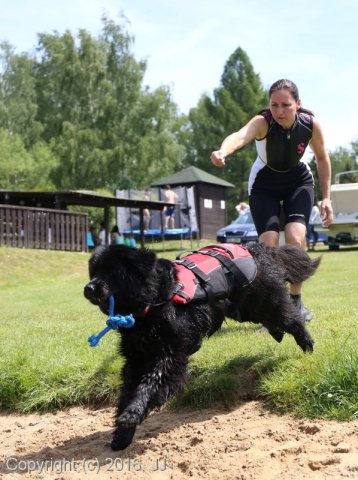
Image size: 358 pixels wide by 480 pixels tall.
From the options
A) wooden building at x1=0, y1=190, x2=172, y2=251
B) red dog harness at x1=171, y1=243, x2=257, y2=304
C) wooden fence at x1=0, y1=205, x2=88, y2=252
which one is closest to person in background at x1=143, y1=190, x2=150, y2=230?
wooden building at x1=0, y1=190, x2=172, y2=251

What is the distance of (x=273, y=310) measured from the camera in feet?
16.1

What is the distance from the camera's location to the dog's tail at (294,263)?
519cm

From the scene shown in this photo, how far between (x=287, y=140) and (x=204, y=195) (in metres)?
34.1

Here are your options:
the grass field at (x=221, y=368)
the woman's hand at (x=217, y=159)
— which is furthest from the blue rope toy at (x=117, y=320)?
the woman's hand at (x=217, y=159)

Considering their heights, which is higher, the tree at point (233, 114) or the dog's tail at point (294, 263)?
the tree at point (233, 114)

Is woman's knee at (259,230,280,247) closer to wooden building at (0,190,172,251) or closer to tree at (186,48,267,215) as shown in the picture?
wooden building at (0,190,172,251)

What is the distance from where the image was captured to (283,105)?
5332 mm

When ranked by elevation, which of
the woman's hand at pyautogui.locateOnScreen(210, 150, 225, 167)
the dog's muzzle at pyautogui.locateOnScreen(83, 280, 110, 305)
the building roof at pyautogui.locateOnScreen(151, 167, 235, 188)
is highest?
the building roof at pyautogui.locateOnScreen(151, 167, 235, 188)

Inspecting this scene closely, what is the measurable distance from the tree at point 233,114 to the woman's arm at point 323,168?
52.1 meters

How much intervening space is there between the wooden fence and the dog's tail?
54.8 ft

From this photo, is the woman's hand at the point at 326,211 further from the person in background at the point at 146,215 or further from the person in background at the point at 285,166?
→ the person in background at the point at 146,215

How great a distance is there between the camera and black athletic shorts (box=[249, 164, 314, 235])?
585 cm

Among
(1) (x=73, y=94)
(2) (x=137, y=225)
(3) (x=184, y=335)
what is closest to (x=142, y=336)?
(3) (x=184, y=335)

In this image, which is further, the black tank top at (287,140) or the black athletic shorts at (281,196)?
the black athletic shorts at (281,196)
